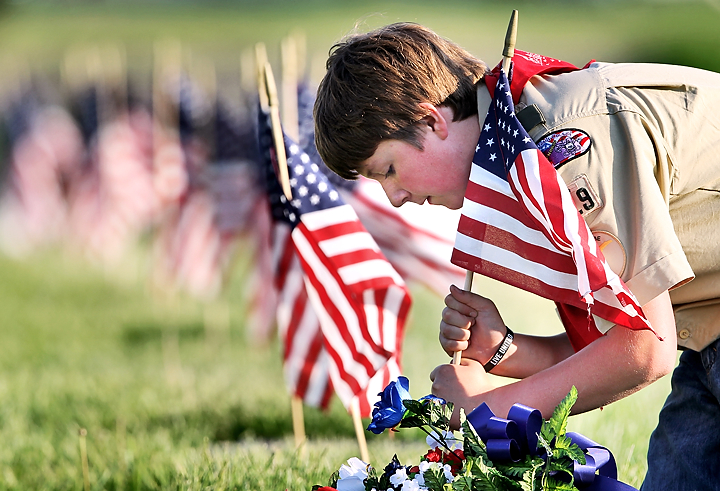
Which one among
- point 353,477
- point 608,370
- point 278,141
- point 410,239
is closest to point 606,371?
point 608,370

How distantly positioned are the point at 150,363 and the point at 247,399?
7.06ft

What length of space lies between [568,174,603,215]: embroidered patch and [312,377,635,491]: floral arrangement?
442 millimetres

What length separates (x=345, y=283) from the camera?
12.1 ft

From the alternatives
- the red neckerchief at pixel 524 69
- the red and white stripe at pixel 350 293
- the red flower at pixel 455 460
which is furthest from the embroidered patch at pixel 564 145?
the red and white stripe at pixel 350 293

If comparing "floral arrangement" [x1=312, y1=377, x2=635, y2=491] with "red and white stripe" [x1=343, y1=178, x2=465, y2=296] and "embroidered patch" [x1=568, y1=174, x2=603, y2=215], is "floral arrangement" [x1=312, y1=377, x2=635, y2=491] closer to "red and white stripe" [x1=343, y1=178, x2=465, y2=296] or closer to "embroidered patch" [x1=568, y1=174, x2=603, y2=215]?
"embroidered patch" [x1=568, y1=174, x2=603, y2=215]

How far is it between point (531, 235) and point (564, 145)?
302 mm

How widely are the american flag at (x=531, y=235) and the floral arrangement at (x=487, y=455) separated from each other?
0.26m

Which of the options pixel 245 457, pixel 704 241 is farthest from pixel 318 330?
pixel 704 241

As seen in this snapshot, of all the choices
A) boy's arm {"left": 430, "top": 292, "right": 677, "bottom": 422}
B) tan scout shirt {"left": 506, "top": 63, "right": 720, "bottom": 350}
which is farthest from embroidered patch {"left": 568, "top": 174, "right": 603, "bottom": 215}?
boy's arm {"left": 430, "top": 292, "right": 677, "bottom": 422}

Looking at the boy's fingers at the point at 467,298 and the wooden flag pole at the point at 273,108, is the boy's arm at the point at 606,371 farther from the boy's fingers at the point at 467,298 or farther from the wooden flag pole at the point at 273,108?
the wooden flag pole at the point at 273,108

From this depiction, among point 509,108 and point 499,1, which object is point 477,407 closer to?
point 509,108

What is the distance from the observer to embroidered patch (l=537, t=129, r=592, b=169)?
76.4 inches

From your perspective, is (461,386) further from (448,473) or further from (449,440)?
(448,473)

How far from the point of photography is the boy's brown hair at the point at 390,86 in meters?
2.21
